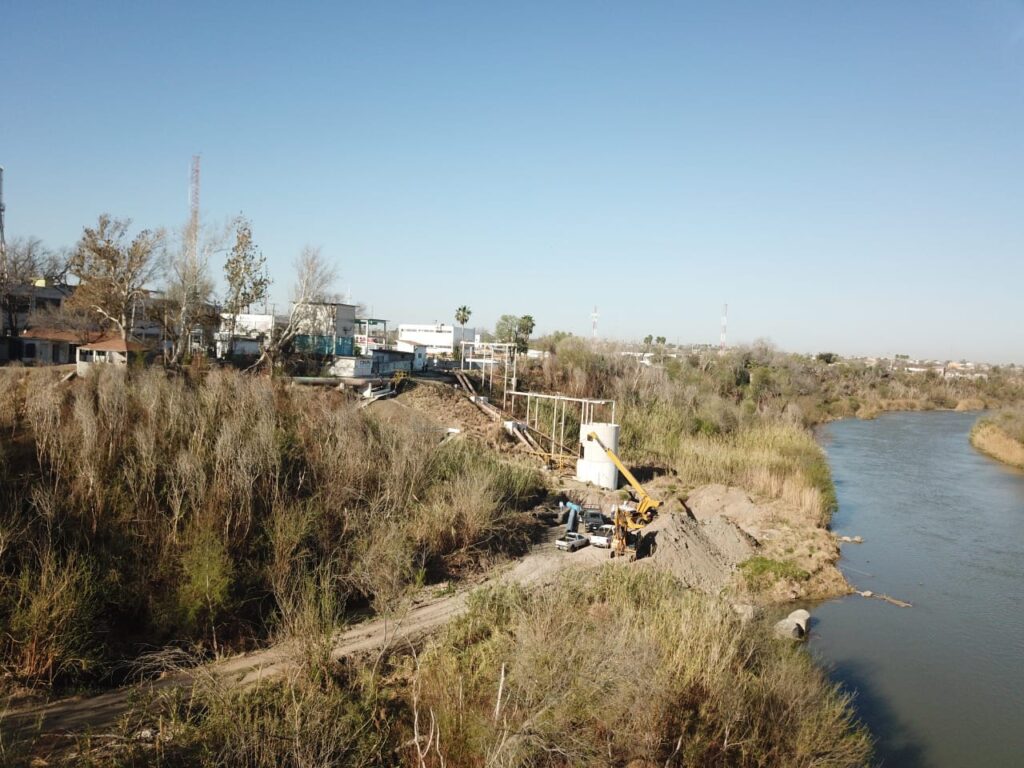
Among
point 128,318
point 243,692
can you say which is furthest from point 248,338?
point 243,692

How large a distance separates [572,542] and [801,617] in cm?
515

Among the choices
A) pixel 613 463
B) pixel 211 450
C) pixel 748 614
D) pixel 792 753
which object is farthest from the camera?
pixel 613 463

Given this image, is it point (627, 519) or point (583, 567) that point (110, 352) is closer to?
point (627, 519)

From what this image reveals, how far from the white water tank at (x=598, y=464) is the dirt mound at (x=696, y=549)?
4.43 metres

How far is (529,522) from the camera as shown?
18000 mm

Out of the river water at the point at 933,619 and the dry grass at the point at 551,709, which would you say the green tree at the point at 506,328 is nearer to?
the river water at the point at 933,619

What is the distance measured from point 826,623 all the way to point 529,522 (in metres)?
7.28

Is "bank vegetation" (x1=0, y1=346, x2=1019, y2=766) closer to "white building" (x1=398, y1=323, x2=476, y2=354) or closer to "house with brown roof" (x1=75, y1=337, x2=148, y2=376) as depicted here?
"house with brown roof" (x1=75, y1=337, x2=148, y2=376)

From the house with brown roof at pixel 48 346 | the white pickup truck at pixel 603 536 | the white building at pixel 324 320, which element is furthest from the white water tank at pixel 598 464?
the house with brown roof at pixel 48 346

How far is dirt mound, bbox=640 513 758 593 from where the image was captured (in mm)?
14328

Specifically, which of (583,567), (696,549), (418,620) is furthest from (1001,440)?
(418,620)

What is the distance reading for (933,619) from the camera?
15.1 metres

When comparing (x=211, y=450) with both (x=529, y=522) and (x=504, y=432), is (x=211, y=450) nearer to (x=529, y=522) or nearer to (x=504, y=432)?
(x=529, y=522)

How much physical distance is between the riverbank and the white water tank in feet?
83.4
